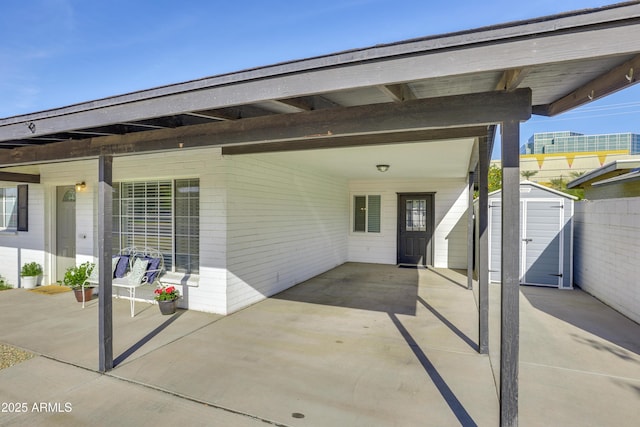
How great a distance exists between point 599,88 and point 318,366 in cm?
311

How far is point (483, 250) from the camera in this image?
13.8 ft

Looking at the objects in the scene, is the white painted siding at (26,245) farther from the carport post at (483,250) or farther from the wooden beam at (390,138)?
the carport post at (483,250)

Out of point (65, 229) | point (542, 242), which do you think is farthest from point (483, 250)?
point (65, 229)

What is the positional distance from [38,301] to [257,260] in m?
3.64

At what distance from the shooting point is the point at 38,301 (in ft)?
18.5

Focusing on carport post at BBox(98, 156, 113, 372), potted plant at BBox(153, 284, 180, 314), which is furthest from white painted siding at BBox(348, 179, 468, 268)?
carport post at BBox(98, 156, 113, 372)

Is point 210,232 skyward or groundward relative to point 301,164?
groundward

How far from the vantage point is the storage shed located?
21.7ft

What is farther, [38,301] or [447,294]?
[447,294]

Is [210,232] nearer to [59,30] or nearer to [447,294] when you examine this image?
[447,294]

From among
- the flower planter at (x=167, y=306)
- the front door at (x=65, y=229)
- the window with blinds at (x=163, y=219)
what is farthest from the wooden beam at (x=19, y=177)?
the flower planter at (x=167, y=306)

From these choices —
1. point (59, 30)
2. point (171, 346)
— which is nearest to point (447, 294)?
point (171, 346)

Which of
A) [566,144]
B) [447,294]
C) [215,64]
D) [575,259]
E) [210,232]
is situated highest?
[566,144]

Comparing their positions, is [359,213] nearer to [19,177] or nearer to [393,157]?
[393,157]
